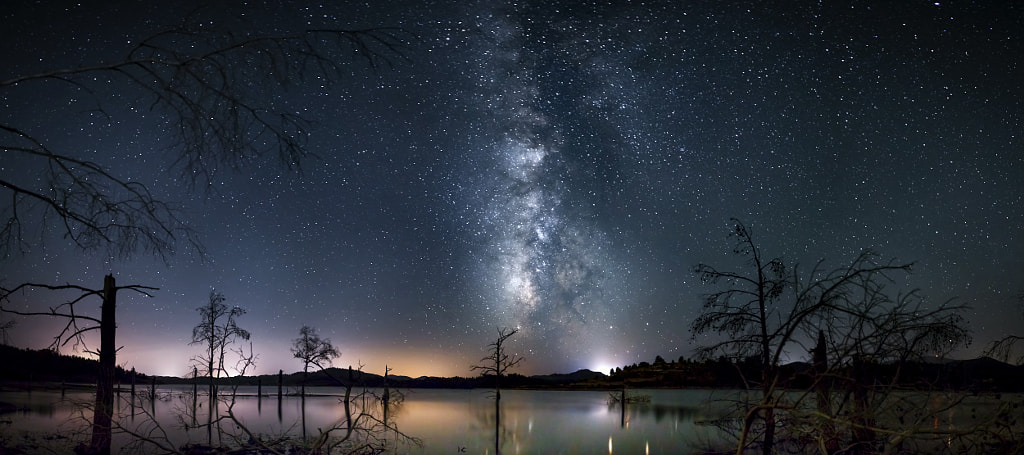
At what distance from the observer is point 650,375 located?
17975cm

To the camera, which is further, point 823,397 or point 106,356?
point 106,356

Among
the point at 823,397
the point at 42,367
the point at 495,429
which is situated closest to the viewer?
the point at 823,397

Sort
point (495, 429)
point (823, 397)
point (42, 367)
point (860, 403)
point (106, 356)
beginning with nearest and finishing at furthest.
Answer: point (823, 397), point (860, 403), point (106, 356), point (495, 429), point (42, 367)

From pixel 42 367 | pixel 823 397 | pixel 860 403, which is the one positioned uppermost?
pixel 823 397

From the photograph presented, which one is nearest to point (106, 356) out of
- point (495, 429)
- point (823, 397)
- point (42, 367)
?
point (823, 397)

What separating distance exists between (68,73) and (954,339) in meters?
9.10

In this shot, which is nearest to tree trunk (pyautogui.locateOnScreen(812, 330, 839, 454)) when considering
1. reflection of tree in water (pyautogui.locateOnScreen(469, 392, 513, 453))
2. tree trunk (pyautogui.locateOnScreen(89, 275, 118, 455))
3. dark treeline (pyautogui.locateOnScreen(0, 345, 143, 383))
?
tree trunk (pyautogui.locateOnScreen(89, 275, 118, 455))

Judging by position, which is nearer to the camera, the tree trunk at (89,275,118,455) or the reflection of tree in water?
the tree trunk at (89,275,118,455)

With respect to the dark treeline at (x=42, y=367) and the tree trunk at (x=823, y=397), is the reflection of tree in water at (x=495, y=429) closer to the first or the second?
the tree trunk at (x=823, y=397)

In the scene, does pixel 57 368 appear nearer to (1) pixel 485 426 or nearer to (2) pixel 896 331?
(1) pixel 485 426

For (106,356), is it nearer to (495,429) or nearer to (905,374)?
(905,374)

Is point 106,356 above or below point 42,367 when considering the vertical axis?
above

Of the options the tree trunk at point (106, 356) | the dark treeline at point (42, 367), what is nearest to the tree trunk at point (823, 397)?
the tree trunk at point (106, 356)

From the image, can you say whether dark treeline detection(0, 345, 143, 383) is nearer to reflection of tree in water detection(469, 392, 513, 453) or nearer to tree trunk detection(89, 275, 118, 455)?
reflection of tree in water detection(469, 392, 513, 453)
